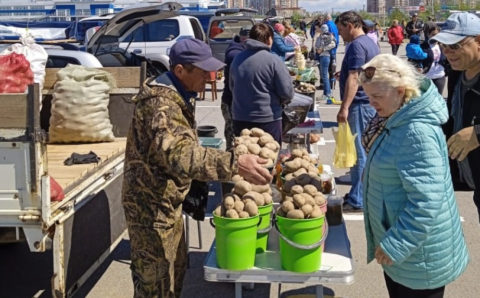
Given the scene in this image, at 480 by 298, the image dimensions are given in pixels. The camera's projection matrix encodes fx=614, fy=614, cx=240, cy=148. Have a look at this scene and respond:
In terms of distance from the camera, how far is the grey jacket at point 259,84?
568 cm

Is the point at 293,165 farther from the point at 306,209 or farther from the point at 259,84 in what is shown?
the point at 259,84

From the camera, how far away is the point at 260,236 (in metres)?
3.22

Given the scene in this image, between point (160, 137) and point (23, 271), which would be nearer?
point (160, 137)

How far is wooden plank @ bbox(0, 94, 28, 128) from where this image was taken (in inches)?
131

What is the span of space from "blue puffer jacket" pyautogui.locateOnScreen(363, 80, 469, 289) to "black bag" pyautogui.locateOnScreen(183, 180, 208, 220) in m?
1.11

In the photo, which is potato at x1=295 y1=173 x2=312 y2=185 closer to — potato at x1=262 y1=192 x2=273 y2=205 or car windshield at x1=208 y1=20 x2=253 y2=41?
potato at x1=262 y1=192 x2=273 y2=205

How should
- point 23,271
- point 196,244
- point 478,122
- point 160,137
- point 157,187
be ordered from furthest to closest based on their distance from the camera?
point 196,244 < point 23,271 < point 478,122 < point 157,187 < point 160,137

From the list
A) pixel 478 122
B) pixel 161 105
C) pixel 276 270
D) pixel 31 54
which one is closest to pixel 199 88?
pixel 161 105

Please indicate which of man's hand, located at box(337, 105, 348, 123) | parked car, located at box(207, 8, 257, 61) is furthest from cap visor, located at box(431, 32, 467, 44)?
parked car, located at box(207, 8, 257, 61)

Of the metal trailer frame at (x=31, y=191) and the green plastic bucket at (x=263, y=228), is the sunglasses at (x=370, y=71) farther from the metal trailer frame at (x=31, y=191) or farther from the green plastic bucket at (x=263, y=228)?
the metal trailer frame at (x=31, y=191)

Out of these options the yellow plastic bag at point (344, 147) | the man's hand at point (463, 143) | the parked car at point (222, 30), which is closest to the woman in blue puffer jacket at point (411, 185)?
the man's hand at point (463, 143)

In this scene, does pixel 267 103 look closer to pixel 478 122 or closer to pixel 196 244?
pixel 196 244

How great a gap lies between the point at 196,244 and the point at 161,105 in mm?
2893

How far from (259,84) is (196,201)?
2.31m
